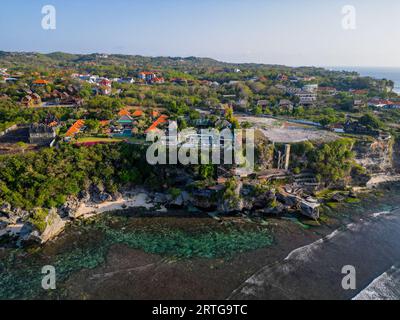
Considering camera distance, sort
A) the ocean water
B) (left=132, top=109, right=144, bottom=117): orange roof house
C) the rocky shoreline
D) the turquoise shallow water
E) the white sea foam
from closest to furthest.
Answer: the white sea foam < the ocean water < the turquoise shallow water < the rocky shoreline < (left=132, top=109, right=144, bottom=117): orange roof house

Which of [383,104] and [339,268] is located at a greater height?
[383,104]

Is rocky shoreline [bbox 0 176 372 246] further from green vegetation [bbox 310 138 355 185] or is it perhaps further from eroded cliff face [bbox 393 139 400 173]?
eroded cliff face [bbox 393 139 400 173]

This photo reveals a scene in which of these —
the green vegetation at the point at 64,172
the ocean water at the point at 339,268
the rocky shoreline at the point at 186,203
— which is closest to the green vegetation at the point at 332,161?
the rocky shoreline at the point at 186,203

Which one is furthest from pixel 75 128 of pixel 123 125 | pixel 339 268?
pixel 339 268

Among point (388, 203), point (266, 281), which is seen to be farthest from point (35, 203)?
point (388, 203)

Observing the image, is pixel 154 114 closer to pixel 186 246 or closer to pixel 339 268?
pixel 186 246

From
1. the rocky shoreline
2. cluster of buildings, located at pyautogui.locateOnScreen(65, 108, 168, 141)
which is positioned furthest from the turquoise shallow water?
cluster of buildings, located at pyautogui.locateOnScreen(65, 108, 168, 141)
